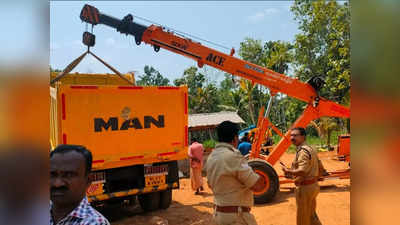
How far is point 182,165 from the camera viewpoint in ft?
41.7

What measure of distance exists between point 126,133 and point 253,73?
319 cm

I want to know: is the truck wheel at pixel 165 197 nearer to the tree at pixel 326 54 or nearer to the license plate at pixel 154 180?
the license plate at pixel 154 180

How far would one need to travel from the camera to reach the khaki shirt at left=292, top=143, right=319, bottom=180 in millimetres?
3883

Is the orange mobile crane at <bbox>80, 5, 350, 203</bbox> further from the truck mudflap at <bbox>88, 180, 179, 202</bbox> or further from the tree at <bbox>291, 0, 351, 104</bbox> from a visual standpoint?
the tree at <bbox>291, 0, 351, 104</bbox>

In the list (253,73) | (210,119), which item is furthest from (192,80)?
(253,73)

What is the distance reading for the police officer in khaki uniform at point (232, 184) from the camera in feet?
9.18

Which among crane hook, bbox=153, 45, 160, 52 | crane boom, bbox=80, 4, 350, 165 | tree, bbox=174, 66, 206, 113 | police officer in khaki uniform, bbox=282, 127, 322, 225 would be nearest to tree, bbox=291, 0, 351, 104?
crane boom, bbox=80, 4, 350, 165

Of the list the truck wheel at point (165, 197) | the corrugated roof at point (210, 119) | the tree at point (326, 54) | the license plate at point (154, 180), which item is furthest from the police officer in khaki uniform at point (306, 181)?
the corrugated roof at point (210, 119)

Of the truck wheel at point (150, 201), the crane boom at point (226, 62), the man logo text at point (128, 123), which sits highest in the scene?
the crane boom at point (226, 62)

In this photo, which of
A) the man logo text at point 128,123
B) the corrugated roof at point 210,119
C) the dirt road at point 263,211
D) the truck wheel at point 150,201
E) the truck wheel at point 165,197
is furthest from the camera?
the corrugated roof at point 210,119

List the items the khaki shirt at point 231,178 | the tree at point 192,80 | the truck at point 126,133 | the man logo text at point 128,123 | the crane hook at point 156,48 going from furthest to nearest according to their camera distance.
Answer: the tree at point 192,80, the crane hook at point 156,48, the man logo text at point 128,123, the truck at point 126,133, the khaki shirt at point 231,178

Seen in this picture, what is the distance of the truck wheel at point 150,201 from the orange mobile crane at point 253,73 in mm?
1987
